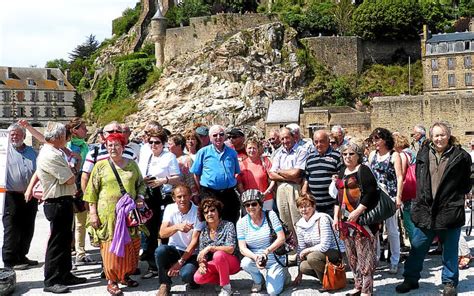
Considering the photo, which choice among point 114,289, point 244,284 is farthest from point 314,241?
point 114,289

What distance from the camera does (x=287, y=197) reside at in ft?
24.2

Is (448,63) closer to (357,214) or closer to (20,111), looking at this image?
(357,214)

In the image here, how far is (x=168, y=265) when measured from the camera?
6.25 meters

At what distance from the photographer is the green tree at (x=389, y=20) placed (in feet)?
148

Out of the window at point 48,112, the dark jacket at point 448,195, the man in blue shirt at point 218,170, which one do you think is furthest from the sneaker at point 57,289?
the window at point 48,112

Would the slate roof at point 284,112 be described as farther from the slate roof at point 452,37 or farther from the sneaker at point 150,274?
the sneaker at point 150,274

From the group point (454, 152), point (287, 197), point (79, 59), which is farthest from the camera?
point (79, 59)

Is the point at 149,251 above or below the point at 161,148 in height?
below

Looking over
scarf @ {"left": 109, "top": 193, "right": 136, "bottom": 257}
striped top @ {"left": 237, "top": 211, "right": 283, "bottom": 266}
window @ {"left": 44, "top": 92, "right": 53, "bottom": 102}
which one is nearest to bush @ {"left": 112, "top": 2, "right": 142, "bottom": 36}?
window @ {"left": 44, "top": 92, "right": 53, "bottom": 102}

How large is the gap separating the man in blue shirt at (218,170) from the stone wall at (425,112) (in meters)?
30.5

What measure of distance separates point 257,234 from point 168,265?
1.16 meters

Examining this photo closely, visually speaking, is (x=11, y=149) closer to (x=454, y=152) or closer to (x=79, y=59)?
(x=454, y=152)

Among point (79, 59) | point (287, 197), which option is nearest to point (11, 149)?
point (287, 197)

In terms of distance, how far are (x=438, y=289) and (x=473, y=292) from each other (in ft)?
1.25
